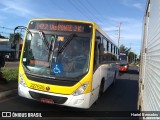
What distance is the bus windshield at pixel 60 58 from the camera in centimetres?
820

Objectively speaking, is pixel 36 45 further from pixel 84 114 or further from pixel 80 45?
pixel 84 114

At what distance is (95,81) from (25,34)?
2.66 meters

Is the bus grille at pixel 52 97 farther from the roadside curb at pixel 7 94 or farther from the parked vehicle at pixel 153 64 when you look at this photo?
the parked vehicle at pixel 153 64

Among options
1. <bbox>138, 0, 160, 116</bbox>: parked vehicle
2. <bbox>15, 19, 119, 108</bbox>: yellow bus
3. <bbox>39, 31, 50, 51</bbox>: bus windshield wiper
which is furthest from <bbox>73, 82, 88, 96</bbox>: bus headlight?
<bbox>138, 0, 160, 116</bbox>: parked vehicle

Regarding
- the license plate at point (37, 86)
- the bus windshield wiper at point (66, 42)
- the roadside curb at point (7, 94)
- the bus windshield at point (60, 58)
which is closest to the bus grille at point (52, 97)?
the license plate at point (37, 86)

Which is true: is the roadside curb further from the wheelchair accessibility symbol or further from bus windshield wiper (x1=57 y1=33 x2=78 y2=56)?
bus windshield wiper (x1=57 y1=33 x2=78 y2=56)

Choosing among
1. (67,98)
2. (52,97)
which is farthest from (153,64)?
(52,97)

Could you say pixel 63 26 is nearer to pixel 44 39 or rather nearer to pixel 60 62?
pixel 44 39

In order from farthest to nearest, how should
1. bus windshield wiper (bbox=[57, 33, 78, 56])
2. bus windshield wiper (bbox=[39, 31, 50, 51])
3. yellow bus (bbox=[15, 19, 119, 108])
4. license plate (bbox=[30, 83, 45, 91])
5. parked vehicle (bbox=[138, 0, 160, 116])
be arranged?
bus windshield wiper (bbox=[39, 31, 50, 51])
bus windshield wiper (bbox=[57, 33, 78, 56])
license plate (bbox=[30, 83, 45, 91])
yellow bus (bbox=[15, 19, 119, 108])
parked vehicle (bbox=[138, 0, 160, 116])

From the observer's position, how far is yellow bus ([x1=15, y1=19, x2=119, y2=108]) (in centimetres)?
798

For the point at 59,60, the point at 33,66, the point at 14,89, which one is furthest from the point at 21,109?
the point at 14,89

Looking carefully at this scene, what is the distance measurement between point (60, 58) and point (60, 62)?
0.14 meters

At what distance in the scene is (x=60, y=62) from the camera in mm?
8297

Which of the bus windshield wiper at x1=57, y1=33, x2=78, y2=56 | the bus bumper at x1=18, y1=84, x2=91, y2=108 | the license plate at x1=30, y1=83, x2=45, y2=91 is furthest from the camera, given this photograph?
the bus windshield wiper at x1=57, y1=33, x2=78, y2=56
